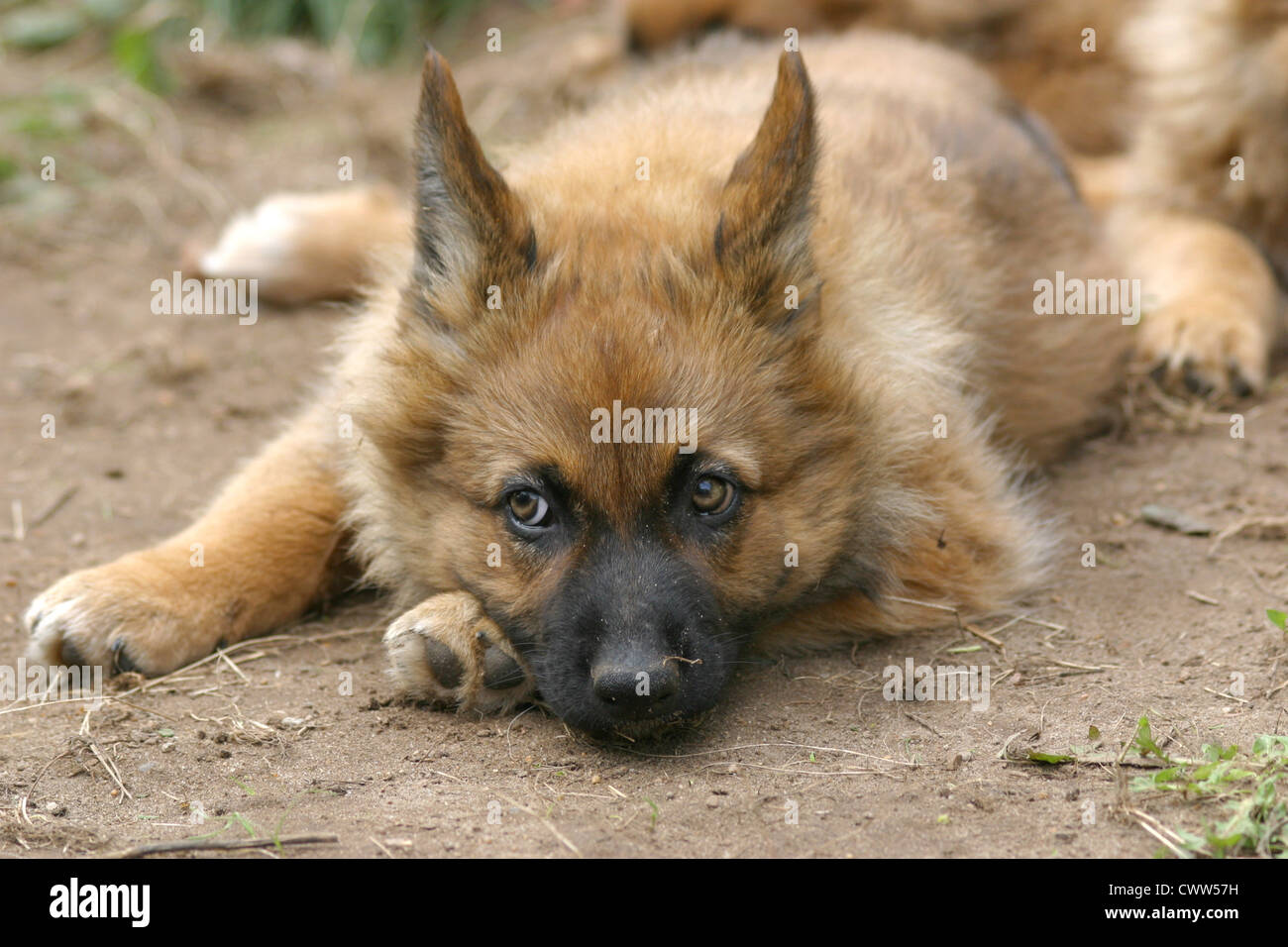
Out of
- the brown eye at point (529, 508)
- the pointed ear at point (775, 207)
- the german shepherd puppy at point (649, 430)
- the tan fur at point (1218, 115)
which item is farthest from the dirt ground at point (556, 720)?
the pointed ear at point (775, 207)

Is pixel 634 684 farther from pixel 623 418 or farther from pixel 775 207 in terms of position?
pixel 775 207

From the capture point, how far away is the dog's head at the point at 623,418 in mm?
3486

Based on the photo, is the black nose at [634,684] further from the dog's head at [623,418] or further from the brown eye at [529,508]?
the brown eye at [529,508]

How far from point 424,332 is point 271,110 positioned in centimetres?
582

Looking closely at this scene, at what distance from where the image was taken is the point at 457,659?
3.75m

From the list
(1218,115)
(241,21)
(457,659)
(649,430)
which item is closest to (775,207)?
(649,430)

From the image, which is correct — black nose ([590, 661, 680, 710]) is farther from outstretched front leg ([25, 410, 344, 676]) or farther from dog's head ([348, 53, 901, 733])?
outstretched front leg ([25, 410, 344, 676])

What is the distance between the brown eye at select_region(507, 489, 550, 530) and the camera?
3.63 meters

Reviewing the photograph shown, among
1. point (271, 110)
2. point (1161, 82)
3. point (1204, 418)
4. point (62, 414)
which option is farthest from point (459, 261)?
point (271, 110)

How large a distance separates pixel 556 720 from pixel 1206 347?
3.41 meters

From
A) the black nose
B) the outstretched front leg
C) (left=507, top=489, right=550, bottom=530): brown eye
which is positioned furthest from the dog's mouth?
the outstretched front leg

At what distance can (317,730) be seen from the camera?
3729 mm

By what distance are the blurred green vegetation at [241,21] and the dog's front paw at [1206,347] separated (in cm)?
575

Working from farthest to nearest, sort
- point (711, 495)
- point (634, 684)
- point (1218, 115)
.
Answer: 1. point (1218, 115)
2. point (711, 495)
3. point (634, 684)
